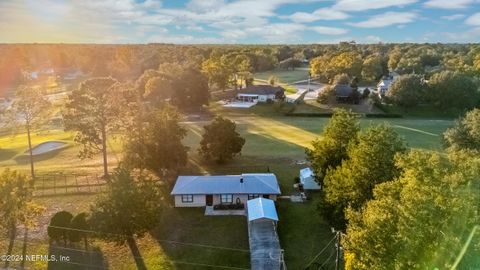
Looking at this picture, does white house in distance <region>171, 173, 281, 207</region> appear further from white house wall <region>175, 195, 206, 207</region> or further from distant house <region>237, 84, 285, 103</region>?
distant house <region>237, 84, 285, 103</region>

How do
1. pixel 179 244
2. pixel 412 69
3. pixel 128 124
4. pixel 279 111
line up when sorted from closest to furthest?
pixel 179 244 < pixel 128 124 < pixel 279 111 < pixel 412 69

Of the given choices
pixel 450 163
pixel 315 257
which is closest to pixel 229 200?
pixel 315 257

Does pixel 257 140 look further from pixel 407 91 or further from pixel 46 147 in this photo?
pixel 407 91

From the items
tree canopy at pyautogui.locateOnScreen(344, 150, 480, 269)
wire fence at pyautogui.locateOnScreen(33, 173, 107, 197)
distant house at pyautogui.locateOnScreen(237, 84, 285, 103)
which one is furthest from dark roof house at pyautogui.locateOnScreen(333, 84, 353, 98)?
tree canopy at pyautogui.locateOnScreen(344, 150, 480, 269)

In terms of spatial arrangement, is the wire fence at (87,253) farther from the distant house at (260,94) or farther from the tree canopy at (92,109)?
the distant house at (260,94)

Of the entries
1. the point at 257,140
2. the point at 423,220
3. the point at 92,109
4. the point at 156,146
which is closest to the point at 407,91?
the point at 257,140

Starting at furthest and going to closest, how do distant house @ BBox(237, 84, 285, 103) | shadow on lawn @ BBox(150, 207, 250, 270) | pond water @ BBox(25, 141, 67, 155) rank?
distant house @ BBox(237, 84, 285, 103)
pond water @ BBox(25, 141, 67, 155)
shadow on lawn @ BBox(150, 207, 250, 270)

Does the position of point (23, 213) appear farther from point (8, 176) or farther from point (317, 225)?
point (317, 225)
